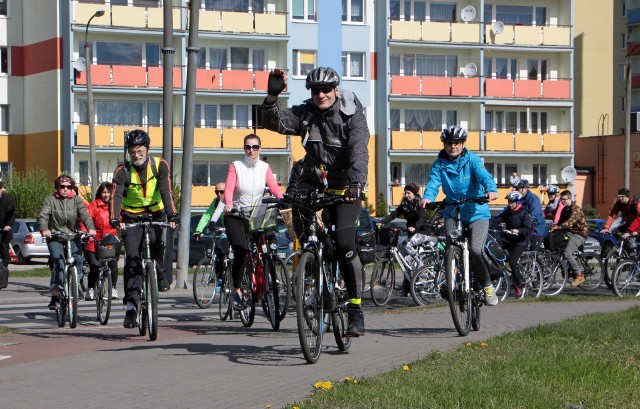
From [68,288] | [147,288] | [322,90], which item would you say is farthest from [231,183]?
[322,90]

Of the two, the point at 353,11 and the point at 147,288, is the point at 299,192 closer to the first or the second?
the point at 147,288

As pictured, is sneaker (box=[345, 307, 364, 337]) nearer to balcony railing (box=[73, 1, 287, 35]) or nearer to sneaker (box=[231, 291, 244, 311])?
sneaker (box=[231, 291, 244, 311])

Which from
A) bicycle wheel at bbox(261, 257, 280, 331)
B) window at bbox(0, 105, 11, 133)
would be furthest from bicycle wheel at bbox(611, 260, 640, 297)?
window at bbox(0, 105, 11, 133)

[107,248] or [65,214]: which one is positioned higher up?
[65,214]

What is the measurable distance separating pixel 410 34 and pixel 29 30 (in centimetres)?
1900

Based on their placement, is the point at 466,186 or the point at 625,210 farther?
the point at 625,210

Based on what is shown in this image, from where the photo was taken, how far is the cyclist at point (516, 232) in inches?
790

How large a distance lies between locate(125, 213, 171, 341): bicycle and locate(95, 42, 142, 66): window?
148ft

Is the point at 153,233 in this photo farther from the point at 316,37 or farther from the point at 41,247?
the point at 316,37

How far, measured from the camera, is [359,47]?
6128 centimetres

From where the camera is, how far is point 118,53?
56250 millimetres

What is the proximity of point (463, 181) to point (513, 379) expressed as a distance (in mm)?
4616

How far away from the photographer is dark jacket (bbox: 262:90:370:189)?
981 cm

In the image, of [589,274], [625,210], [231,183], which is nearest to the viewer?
[231,183]
